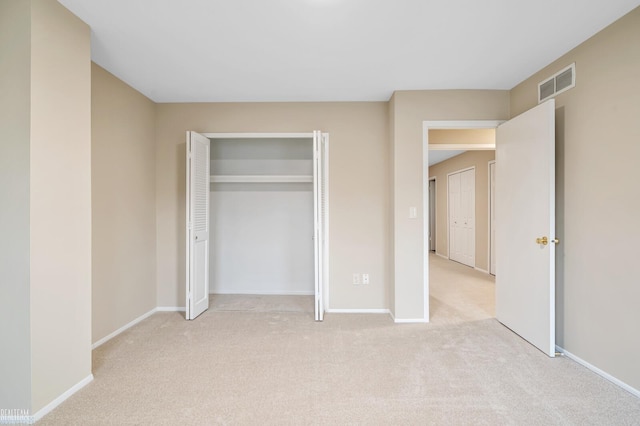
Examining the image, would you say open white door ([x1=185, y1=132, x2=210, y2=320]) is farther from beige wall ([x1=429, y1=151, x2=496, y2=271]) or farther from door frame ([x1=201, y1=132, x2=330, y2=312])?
beige wall ([x1=429, y1=151, x2=496, y2=271])

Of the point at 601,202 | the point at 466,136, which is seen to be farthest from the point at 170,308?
the point at 466,136

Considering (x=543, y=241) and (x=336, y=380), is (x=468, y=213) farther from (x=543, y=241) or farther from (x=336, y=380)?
(x=336, y=380)

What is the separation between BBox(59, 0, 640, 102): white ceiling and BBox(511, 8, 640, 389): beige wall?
32 cm

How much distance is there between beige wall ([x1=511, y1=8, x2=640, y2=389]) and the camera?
6.60ft

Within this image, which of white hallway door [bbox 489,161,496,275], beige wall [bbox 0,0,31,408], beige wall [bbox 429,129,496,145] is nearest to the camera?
beige wall [bbox 0,0,31,408]

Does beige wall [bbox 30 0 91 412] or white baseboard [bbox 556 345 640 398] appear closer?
beige wall [bbox 30 0 91 412]

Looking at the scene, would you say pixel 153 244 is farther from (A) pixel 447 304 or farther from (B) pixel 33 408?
(A) pixel 447 304

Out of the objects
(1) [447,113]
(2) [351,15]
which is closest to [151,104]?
(2) [351,15]

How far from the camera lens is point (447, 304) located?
154 inches

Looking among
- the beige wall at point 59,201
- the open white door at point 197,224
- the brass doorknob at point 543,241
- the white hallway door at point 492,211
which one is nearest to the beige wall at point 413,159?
the brass doorknob at point 543,241

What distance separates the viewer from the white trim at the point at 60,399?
176 centimetres

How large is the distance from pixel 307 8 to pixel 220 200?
10.0 feet

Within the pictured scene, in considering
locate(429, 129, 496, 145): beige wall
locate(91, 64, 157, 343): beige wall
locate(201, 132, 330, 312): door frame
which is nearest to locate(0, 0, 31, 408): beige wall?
locate(91, 64, 157, 343): beige wall

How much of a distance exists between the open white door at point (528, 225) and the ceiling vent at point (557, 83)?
0.22m
